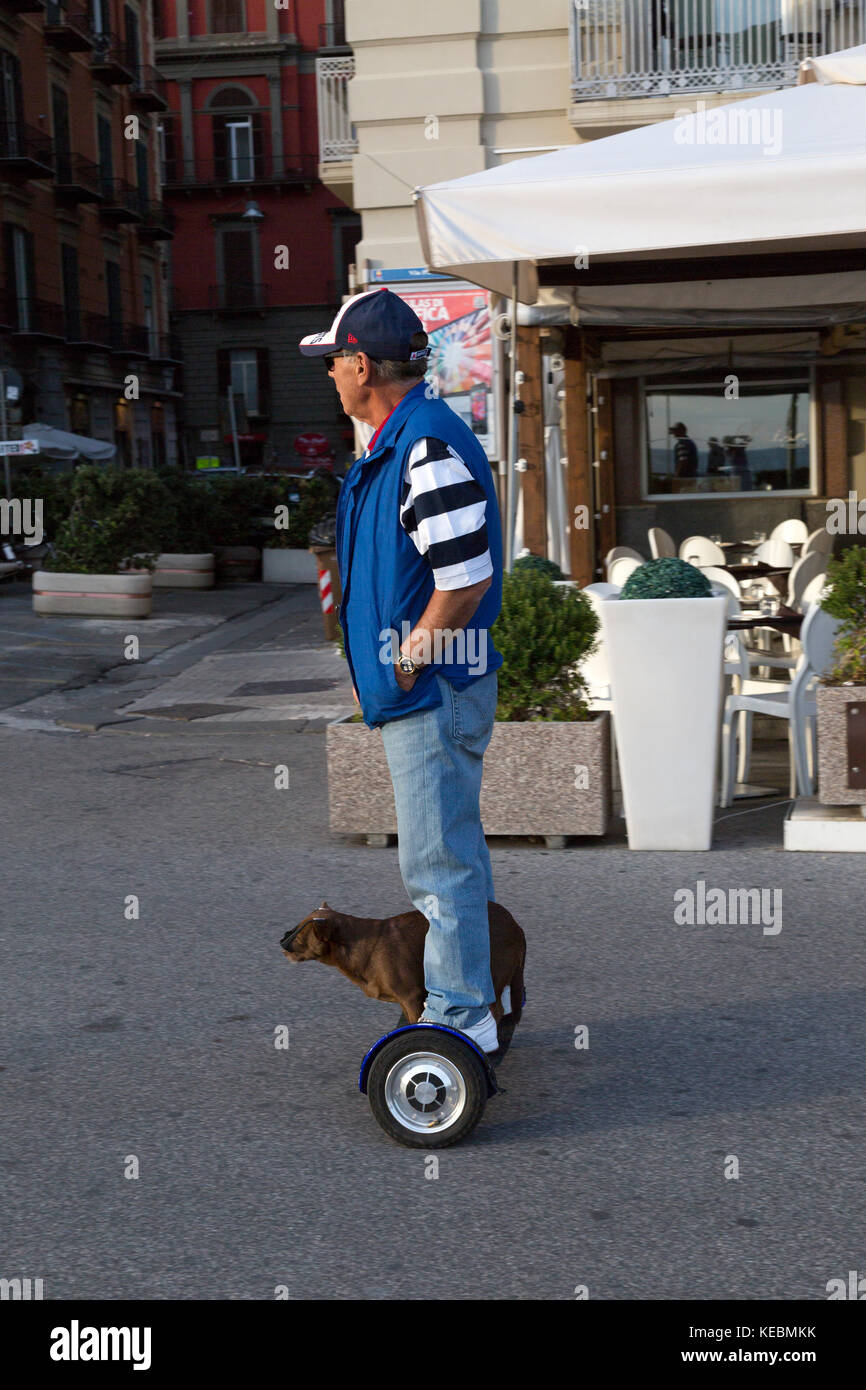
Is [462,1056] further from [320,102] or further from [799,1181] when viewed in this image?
[320,102]

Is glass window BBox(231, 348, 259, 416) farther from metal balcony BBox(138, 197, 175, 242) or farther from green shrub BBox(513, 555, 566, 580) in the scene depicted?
green shrub BBox(513, 555, 566, 580)

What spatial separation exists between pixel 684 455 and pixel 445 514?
12491mm

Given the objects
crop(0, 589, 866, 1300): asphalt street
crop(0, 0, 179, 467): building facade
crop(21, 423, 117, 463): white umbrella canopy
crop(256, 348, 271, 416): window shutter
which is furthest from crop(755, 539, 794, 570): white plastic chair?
crop(256, 348, 271, 416): window shutter

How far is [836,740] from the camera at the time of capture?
6402mm

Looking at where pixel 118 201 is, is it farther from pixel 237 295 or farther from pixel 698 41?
pixel 698 41

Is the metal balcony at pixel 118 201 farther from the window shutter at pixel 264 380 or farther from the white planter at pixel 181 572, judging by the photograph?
the white planter at pixel 181 572

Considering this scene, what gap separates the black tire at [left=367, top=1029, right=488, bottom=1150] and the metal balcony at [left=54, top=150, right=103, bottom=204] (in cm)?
3982

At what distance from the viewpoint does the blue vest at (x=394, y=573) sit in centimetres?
354

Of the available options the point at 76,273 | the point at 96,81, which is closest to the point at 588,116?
the point at 76,273

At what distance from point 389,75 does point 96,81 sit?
32446 mm

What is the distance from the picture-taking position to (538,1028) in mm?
4523

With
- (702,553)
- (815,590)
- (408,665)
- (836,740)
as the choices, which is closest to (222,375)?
(702,553)

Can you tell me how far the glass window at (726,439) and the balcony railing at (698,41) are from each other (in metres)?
2.80

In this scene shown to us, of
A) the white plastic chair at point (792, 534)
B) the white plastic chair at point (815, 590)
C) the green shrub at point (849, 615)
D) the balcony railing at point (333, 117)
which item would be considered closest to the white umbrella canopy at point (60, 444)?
the balcony railing at point (333, 117)
